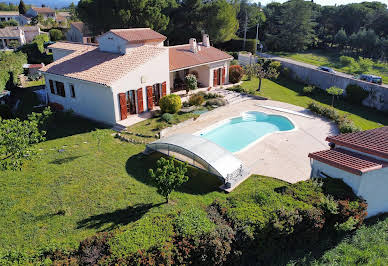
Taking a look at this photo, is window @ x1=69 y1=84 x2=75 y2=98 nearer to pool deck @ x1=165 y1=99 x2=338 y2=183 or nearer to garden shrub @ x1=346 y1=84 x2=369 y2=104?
pool deck @ x1=165 y1=99 x2=338 y2=183

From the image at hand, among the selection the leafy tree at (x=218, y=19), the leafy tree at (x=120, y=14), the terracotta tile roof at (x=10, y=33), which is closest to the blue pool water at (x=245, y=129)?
the leafy tree at (x=120, y=14)

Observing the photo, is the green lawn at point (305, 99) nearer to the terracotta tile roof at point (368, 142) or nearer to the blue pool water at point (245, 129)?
the blue pool water at point (245, 129)

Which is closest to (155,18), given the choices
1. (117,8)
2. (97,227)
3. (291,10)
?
(117,8)

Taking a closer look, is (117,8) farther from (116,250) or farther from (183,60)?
(116,250)

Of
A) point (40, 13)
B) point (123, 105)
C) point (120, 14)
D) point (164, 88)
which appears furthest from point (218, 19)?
point (40, 13)

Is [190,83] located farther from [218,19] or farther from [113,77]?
[218,19]

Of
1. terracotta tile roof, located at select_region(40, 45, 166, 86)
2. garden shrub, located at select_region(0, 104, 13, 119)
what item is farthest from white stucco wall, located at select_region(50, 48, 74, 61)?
garden shrub, located at select_region(0, 104, 13, 119)
